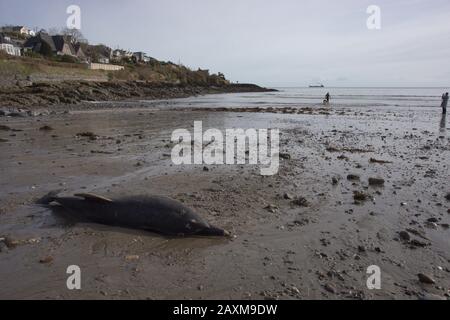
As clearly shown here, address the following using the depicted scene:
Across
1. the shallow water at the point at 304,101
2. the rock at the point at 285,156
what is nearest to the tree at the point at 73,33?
the shallow water at the point at 304,101

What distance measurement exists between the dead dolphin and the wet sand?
0.55 feet

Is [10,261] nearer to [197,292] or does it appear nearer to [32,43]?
[197,292]

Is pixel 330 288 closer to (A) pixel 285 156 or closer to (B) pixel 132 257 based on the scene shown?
(B) pixel 132 257

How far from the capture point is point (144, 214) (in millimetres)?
5789

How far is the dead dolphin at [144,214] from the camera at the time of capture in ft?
18.3

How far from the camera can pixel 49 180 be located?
821 centimetres

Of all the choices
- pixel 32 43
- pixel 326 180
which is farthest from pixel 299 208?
pixel 32 43

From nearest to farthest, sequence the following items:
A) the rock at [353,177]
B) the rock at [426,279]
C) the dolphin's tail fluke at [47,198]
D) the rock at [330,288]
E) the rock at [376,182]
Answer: the rock at [330,288], the rock at [426,279], the dolphin's tail fluke at [47,198], the rock at [376,182], the rock at [353,177]

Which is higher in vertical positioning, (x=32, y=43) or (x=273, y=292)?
(x=32, y=43)

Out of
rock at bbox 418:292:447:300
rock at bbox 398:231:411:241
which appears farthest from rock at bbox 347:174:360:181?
rock at bbox 418:292:447:300

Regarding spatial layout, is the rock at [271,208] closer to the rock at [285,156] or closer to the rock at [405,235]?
the rock at [405,235]

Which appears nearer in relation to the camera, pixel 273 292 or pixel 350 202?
pixel 273 292

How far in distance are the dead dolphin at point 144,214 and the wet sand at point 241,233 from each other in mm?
168
